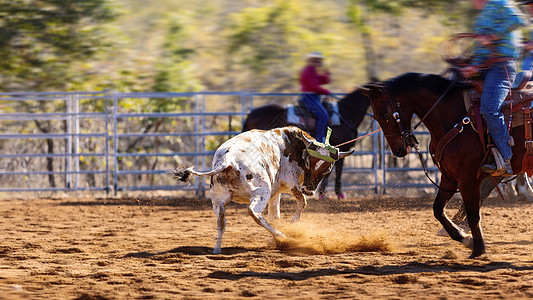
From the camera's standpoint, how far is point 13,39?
1.91 m

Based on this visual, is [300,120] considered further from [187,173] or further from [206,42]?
[206,42]

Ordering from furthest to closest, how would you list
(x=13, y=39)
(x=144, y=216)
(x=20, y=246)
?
1. (x=144, y=216)
2. (x=20, y=246)
3. (x=13, y=39)

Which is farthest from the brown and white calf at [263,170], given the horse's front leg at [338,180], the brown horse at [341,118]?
the horse's front leg at [338,180]

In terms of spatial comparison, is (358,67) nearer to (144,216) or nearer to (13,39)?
(13,39)

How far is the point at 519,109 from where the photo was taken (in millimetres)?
4934

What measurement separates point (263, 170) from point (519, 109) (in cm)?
224

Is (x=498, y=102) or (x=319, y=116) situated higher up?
(x=498, y=102)

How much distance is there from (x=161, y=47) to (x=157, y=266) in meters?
3.32

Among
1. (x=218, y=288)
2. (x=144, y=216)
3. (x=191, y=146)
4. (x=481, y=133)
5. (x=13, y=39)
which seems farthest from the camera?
(x=191, y=146)

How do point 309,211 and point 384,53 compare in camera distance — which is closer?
point 384,53

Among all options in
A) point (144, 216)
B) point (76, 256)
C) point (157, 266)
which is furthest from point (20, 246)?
point (144, 216)

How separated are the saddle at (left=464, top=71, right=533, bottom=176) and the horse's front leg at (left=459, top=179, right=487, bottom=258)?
1.04 ft

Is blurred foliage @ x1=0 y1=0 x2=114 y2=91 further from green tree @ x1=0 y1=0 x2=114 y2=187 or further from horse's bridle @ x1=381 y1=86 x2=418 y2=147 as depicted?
horse's bridle @ x1=381 y1=86 x2=418 y2=147

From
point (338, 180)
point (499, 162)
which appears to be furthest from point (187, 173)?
point (338, 180)
